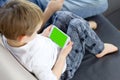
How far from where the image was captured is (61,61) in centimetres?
108

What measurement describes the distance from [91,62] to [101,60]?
0.15 ft

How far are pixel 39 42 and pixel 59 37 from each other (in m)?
0.12

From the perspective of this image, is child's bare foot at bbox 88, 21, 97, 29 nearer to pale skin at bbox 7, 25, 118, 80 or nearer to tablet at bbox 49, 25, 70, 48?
pale skin at bbox 7, 25, 118, 80

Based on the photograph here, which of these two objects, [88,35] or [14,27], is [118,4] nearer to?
[88,35]

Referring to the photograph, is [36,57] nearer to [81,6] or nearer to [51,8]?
[51,8]

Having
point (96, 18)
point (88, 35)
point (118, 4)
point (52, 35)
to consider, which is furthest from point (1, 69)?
point (118, 4)

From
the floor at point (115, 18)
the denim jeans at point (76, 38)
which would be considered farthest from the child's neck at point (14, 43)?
the floor at point (115, 18)

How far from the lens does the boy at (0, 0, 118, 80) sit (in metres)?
0.89

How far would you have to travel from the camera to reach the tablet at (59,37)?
1.11 meters

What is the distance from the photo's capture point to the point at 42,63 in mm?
970

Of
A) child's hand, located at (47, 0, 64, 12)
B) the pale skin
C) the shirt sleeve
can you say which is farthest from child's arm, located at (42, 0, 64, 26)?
the shirt sleeve

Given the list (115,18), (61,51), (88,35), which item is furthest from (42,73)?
(115,18)

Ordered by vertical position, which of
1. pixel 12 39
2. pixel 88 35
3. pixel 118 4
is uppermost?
pixel 12 39

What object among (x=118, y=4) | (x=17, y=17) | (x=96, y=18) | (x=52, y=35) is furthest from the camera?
(x=118, y=4)
